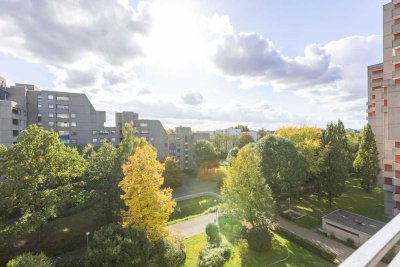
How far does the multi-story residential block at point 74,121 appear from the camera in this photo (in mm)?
51625

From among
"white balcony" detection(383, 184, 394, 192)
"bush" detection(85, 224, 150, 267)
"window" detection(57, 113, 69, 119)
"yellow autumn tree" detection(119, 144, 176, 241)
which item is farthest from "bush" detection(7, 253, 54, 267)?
"window" detection(57, 113, 69, 119)

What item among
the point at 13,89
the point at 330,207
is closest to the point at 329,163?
the point at 330,207

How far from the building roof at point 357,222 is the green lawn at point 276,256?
7.66 m

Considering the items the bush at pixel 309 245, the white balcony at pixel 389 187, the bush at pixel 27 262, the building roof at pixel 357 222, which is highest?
the white balcony at pixel 389 187

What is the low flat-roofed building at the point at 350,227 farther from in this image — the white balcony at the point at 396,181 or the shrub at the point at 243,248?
the shrub at the point at 243,248

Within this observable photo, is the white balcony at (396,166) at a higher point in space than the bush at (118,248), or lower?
higher

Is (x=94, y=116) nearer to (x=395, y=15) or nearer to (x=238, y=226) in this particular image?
(x=238, y=226)

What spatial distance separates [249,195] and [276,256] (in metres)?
7.09

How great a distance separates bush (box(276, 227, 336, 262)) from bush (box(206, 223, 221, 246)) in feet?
29.6

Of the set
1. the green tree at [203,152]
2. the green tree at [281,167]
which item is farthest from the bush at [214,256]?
the green tree at [203,152]

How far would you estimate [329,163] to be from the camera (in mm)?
38094

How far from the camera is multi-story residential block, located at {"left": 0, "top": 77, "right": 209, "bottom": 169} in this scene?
5162cm

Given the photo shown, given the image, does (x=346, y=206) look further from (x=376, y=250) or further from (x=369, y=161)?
(x=376, y=250)

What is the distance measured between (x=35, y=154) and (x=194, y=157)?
47351 millimetres
